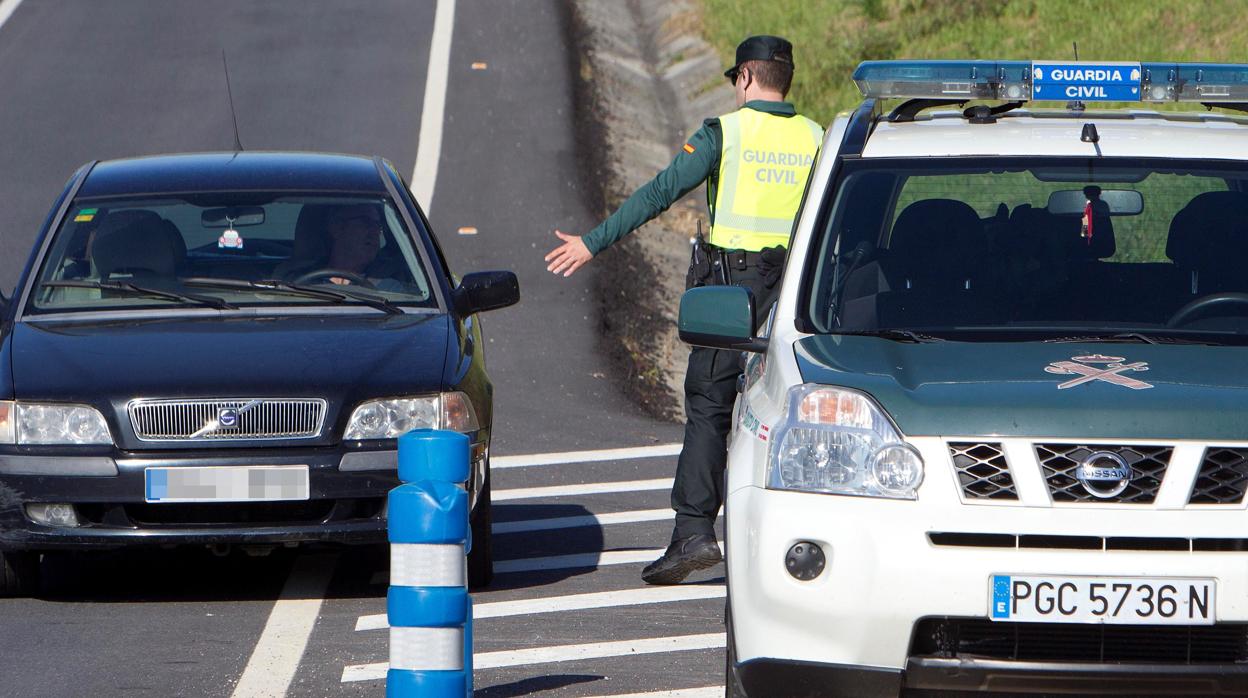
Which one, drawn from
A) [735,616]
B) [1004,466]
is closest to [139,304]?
[735,616]

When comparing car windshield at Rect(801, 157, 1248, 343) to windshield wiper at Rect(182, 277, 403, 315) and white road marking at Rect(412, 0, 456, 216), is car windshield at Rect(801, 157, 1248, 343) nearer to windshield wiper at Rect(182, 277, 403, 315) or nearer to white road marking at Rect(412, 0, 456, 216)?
windshield wiper at Rect(182, 277, 403, 315)

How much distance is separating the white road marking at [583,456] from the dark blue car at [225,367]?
2.54m

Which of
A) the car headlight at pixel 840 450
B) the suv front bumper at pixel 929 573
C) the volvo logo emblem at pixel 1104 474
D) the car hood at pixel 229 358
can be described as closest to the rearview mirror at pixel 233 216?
the car hood at pixel 229 358

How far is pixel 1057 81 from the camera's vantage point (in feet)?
20.8

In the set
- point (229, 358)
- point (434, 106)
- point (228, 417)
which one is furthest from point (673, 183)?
point (434, 106)

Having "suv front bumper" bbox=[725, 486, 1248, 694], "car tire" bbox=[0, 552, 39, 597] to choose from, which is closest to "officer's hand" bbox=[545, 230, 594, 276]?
"car tire" bbox=[0, 552, 39, 597]

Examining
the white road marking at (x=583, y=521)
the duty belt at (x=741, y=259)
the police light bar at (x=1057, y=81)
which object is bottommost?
the white road marking at (x=583, y=521)

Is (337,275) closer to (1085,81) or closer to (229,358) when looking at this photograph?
(229,358)

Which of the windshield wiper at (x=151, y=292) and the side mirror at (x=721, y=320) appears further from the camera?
the windshield wiper at (x=151, y=292)

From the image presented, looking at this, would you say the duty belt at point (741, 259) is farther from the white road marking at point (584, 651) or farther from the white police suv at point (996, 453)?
the white police suv at point (996, 453)

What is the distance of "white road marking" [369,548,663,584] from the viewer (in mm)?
8477

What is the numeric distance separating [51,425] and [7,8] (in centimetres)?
2371

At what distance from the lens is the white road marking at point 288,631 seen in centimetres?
641

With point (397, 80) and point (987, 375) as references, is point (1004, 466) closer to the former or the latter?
point (987, 375)
